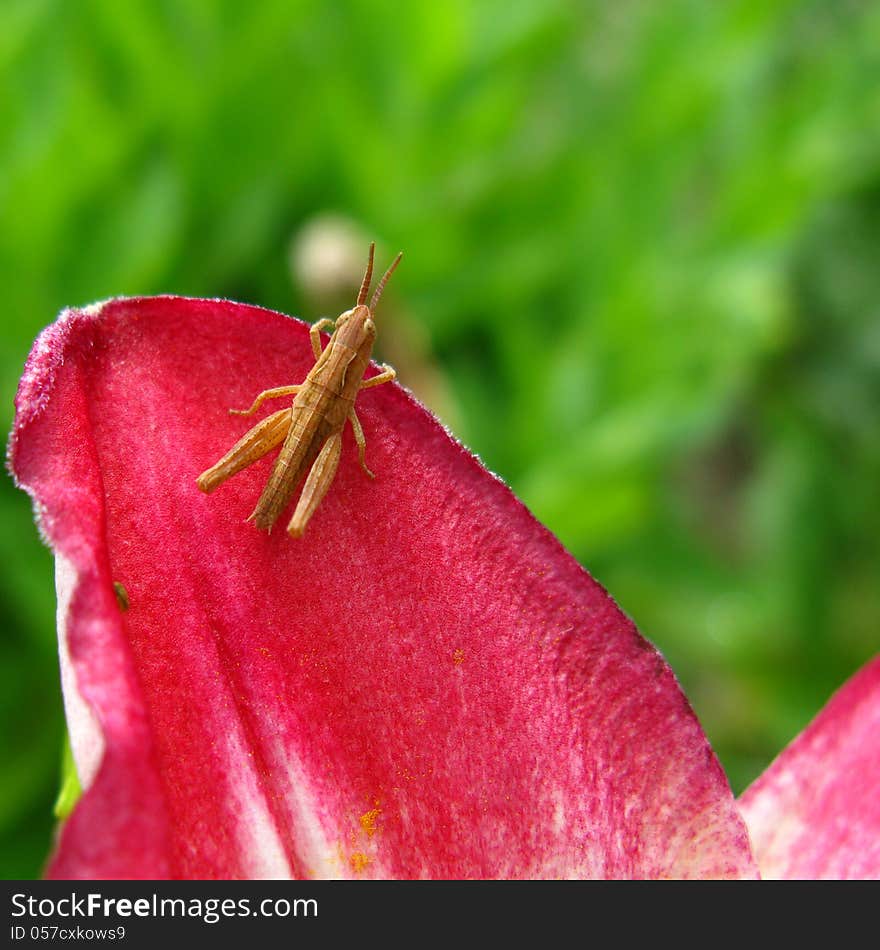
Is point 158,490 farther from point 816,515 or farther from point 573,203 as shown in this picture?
point 816,515

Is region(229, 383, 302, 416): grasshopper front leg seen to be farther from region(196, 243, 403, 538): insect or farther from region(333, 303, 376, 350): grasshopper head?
region(333, 303, 376, 350): grasshopper head

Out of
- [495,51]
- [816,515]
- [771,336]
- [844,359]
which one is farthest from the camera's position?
[844,359]

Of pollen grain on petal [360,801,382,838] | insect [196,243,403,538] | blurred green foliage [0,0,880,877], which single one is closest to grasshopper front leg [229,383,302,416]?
insect [196,243,403,538]

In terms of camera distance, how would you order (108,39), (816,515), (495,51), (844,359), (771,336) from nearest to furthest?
1. (108,39)
2. (495,51)
3. (771,336)
4. (816,515)
5. (844,359)

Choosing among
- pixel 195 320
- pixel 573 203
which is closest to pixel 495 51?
pixel 573 203

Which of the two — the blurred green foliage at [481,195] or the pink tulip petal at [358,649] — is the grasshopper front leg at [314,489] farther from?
the blurred green foliage at [481,195]

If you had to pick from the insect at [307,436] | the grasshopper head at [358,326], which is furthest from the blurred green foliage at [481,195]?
the insect at [307,436]

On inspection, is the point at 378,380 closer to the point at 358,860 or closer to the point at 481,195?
the point at 358,860

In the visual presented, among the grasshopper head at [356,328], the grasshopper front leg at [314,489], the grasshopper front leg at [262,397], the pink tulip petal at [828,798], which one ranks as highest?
the grasshopper head at [356,328]
